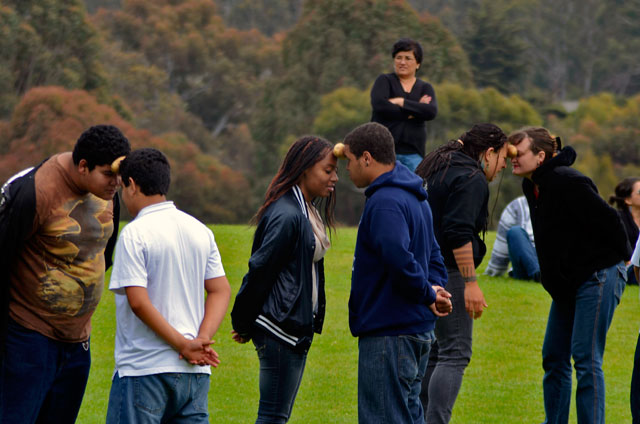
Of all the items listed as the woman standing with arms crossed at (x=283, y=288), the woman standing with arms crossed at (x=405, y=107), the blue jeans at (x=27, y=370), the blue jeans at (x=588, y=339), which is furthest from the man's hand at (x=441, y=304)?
the woman standing with arms crossed at (x=405, y=107)

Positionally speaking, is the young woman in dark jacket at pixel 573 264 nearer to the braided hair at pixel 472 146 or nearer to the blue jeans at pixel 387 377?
the braided hair at pixel 472 146

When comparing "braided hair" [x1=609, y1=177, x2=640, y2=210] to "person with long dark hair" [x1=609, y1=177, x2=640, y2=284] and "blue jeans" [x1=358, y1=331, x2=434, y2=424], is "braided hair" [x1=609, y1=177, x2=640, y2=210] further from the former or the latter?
"blue jeans" [x1=358, y1=331, x2=434, y2=424]

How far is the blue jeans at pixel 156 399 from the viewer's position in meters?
4.43

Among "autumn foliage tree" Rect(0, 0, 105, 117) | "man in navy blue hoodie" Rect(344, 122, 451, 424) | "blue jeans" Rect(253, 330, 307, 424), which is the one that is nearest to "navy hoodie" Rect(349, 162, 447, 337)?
"man in navy blue hoodie" Rect(344, 122, 451, 424)

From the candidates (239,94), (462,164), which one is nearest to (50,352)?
(462,164)

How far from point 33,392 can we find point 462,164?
3.14 m

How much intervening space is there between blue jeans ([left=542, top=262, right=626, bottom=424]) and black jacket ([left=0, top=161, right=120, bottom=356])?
3651 mm

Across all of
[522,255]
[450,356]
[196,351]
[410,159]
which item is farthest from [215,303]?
[522,255]

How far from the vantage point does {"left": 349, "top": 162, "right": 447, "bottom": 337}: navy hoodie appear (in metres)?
4.94

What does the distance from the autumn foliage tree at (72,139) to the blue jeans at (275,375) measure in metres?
30.4

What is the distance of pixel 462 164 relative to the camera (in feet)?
20.5

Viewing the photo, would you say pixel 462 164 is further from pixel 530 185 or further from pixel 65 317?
pixel 65 317

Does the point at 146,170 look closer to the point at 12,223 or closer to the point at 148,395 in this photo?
the point at 12,223

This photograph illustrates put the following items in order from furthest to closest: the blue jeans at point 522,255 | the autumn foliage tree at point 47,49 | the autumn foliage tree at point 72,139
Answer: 1. the autumn foliage tree at point 47,49
2. the autumn foliage tree at point 72,139
3. the blue jeans at point 522,255
